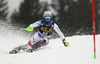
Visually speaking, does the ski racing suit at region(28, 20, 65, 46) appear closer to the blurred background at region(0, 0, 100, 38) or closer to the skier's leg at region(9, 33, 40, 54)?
the skier's leg at region(9, 33, 40, 54)

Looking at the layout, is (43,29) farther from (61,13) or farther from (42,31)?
(61,13)

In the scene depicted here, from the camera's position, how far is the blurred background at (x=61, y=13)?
1076 inches

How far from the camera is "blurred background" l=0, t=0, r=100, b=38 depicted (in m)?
27.3

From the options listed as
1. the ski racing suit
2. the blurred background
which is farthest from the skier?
the blurred background

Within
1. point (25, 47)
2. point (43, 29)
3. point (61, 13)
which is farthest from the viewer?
point (61, 13)

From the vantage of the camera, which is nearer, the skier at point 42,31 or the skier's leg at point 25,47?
the skier's leg at point 25,47

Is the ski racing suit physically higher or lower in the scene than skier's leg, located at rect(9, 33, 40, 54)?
higher

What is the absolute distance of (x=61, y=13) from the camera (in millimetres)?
29375

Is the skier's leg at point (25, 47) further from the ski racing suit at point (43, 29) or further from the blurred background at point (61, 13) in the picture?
the blurred background at point (61, 13)

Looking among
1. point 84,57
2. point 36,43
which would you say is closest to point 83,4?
point 36,43

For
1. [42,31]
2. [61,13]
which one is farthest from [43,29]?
[61,13]

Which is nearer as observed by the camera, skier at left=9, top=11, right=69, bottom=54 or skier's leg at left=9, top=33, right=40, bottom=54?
skier's leg at left=9, top=33, right=40, bottom=54

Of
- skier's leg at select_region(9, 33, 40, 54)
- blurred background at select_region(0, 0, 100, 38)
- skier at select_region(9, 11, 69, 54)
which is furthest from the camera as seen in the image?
blurred background at select_region(0, 0, 100, 38)

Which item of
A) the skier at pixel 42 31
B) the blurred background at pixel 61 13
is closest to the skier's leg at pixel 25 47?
the skier at pixel 42 31
